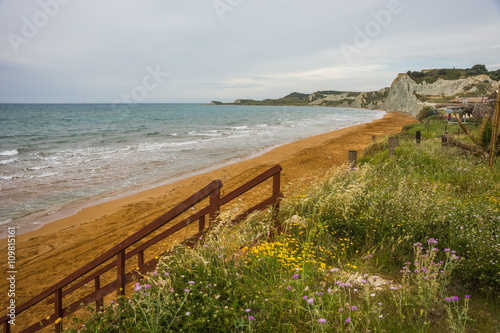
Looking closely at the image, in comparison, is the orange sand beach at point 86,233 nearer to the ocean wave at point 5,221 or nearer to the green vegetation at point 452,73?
the ocean wave at point 5,221

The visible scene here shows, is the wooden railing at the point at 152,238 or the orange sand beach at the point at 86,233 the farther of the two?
the orange sand beach at the point at 86,233

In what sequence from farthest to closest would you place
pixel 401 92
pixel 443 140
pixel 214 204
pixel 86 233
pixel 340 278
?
pixel 401 92
pixel 443 140
pixel 86 233
pixel 214 204
pixel 340 278

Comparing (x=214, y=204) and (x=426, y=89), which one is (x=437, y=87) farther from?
(x=214, y=204)

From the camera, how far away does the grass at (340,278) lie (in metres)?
2.55

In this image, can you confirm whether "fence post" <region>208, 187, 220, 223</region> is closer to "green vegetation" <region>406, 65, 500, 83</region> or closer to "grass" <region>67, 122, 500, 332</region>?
"grass" <region>67, 122, 500, 332</region>

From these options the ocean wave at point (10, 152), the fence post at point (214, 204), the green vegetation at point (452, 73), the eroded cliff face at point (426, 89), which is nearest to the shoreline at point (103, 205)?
the fence post at point (214, 204)

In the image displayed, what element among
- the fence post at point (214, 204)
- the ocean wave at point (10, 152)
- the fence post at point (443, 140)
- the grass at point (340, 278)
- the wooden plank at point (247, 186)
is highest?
the fence post at point (443, 140)

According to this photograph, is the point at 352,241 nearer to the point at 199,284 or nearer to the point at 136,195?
the point at 199,284

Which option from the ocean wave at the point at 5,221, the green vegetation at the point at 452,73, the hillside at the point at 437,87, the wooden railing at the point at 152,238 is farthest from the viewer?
the green vegetation at the point at 452,73

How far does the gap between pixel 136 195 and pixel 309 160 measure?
9.59m

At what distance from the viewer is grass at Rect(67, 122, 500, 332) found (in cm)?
255

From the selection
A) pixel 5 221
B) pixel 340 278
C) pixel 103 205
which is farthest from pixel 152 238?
pixel 5 221

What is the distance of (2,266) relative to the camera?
692cm

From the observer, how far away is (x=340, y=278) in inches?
123
